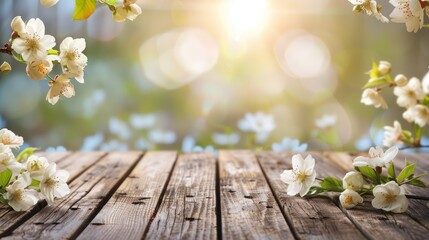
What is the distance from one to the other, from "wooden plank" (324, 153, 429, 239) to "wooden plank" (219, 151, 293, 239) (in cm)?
16

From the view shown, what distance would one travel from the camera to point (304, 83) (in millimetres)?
3488

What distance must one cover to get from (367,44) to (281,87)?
21.4 inches

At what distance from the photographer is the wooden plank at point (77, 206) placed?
1230mm

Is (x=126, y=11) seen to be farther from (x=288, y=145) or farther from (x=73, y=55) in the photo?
(x=288, y=145)

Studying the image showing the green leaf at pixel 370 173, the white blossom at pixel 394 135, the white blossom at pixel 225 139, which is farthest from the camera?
the white blossom at pixel 225 139

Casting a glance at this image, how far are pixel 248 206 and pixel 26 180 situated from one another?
51 centimetres

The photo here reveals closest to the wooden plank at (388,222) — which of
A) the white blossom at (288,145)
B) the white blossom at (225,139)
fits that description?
the white blossom at (288,145)

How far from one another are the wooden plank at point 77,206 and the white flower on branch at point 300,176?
0.46 meters

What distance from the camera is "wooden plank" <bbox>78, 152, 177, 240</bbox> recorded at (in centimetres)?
122

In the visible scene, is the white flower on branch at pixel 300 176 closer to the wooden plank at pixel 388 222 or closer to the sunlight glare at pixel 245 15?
the wooden plank at pixel 388 222

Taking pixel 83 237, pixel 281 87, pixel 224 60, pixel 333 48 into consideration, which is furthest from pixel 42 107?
pixel 83 237

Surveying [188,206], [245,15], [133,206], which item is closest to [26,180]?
[133,206]

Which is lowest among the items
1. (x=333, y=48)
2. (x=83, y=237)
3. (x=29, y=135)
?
(x=29, y=135)

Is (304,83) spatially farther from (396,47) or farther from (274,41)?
(396,47)
